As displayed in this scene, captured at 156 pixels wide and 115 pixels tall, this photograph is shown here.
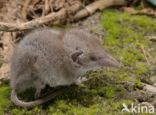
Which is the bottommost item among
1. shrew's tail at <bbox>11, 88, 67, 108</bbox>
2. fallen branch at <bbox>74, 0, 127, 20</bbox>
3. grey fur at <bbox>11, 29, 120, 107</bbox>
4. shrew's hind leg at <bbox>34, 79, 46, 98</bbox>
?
fallen branch at <bbox>74, 0, 127, 20</bbox>

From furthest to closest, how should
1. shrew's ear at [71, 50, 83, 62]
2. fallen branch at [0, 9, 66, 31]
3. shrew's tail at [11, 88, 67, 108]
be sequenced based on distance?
fallen branch at [0, 9, 66, 31]
shrew's tail at [11, 88, 67, 108]
shrew's ear at [71, 50, 83, 62]

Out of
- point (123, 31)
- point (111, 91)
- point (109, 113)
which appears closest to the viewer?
point (109, 113)

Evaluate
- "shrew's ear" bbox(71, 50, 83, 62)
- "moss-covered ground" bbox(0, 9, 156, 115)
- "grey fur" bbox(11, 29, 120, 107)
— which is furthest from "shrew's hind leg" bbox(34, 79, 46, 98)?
"shrew's ear" bbox(71, 50, 83, 62)

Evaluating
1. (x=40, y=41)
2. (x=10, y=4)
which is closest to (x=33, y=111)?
(x=40, y=41)

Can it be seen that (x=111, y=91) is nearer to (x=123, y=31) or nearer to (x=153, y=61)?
(x=153, y=61)

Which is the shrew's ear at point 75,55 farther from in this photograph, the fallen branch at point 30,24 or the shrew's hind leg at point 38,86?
the fallen branch at point 30,24

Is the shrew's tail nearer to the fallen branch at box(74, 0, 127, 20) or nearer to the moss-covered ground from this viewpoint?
the moss-covered ground

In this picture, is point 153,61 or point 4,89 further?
point 153,61
